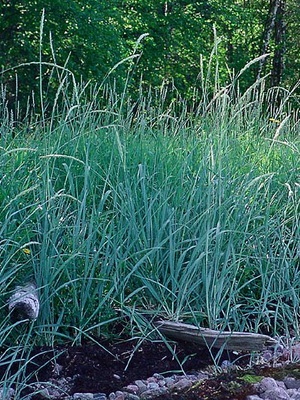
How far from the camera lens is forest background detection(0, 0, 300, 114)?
1012cm

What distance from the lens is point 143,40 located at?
1302 centimetres

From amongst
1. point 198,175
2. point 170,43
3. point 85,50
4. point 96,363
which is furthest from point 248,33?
point 96,363

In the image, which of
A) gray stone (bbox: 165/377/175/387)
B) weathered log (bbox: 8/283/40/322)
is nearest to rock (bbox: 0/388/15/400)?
weathered log (bbox: 8/283/40/322)

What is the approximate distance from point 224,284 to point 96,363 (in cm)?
77

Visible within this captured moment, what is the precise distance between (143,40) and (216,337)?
10.9 m

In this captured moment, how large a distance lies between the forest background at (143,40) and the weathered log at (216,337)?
6.79ft

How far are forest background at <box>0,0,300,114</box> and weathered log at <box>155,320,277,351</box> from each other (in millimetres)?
2071

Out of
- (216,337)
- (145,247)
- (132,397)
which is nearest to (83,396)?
(132,397)

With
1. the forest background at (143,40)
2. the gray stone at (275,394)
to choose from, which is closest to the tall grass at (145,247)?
the gray stone at (275,394)

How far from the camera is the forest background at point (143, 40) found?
33.2 feet

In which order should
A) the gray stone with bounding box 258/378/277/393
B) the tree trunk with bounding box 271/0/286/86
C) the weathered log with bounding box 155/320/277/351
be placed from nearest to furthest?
the gray stone with bounding box 258/378/277/393 → the weathered log with bounding box 155/320/277/351 → the tree trunk with bounding box 271/0/286/86

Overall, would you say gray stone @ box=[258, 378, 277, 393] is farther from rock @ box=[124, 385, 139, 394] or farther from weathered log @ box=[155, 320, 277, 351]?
rock @ box=[124, 385, 139, 394]

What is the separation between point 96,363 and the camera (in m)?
2.57

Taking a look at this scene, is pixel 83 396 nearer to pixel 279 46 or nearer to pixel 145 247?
pixel 145 247
